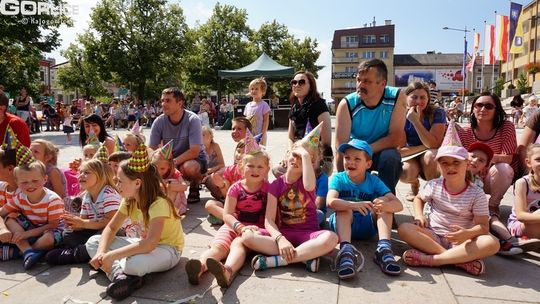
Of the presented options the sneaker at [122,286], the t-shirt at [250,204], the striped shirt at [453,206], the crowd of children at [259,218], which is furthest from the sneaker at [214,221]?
the striped shirt at [453,206]

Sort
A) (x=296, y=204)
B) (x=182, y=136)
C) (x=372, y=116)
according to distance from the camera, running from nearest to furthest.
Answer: (x=296, y=204) → (x=372, y=116) → (x=182, y=136)

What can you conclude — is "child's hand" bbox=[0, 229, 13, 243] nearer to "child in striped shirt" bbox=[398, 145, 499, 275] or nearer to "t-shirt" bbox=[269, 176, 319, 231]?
"t-shirt" bbox=[269, 176, 319, 231]

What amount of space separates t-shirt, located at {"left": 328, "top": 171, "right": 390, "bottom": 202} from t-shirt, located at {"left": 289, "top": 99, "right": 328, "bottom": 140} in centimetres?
130

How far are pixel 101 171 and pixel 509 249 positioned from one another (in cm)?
343

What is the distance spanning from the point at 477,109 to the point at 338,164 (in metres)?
1.69

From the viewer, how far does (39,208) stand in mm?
3502

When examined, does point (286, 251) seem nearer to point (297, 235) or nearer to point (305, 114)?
point (297, 235)

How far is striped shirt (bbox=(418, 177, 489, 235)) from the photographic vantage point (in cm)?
320

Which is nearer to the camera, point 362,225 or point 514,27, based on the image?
point 362,225

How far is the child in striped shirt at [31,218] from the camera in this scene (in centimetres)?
334

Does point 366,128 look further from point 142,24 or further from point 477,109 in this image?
point 142,24

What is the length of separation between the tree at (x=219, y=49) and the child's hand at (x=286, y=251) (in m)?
34.6

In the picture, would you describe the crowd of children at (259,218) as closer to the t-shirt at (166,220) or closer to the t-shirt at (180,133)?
the t-shirt at (166,220)

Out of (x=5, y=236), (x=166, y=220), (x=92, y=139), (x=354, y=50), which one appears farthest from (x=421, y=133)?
(x=354, y=50)
